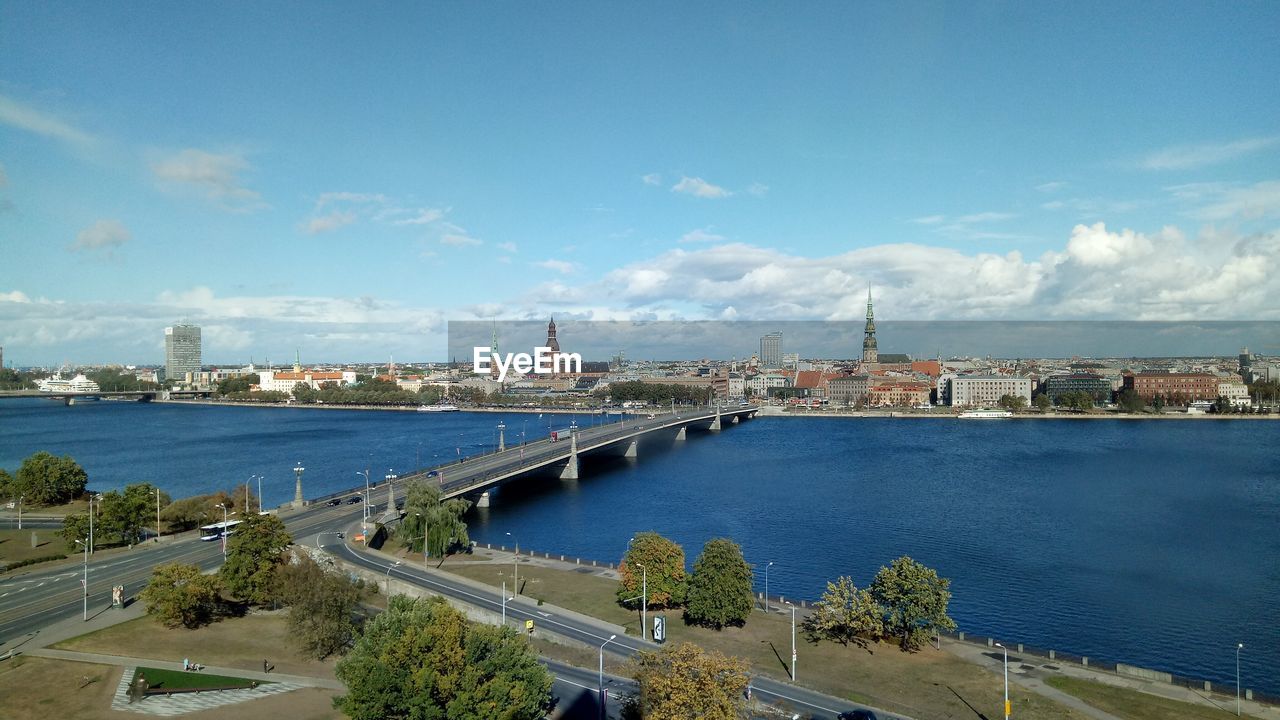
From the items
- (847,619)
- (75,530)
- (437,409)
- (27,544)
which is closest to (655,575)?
(847,619)

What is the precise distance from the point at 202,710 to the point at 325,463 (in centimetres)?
5437

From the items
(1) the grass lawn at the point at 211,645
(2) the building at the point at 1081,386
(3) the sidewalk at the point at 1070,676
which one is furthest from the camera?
(2) the building at the point at 1081,386

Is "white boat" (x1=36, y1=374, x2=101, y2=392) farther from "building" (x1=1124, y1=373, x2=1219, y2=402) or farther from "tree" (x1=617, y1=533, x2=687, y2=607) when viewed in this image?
"building" (x1=1124, y1=373, x2=1219, y2=402)

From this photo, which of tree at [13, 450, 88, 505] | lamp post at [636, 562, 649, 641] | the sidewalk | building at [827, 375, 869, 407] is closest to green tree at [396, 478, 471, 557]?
lamp post at [636, 562, 649, 641]

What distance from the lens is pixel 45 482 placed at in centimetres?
4459

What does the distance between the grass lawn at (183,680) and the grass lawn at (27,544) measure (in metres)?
16.8

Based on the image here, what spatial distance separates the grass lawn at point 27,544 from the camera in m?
32.5

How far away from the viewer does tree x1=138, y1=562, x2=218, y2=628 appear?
75.6ft

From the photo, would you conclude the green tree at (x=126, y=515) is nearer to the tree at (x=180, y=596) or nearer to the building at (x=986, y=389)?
the tree at (x=180, y=596)

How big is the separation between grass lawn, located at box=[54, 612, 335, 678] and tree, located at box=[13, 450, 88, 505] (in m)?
27.8

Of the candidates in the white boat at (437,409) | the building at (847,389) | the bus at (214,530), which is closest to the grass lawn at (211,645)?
the bus at (214,530)

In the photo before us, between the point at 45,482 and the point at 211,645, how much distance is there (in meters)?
31.0

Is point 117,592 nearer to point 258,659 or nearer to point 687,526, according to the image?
point 258,659

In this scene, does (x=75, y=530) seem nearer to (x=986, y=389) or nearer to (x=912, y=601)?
(x=912, y=601)
